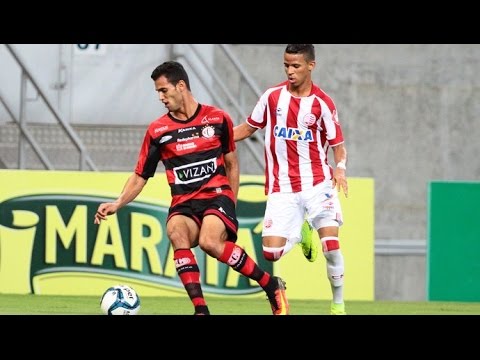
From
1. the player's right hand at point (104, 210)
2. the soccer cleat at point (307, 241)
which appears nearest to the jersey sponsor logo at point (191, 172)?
the player's right hand at point (104, 210)

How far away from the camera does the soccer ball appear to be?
9453mm

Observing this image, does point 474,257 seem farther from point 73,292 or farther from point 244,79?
point 73,292

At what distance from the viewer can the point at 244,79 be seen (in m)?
16.9

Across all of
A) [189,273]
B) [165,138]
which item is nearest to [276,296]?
[189,273]

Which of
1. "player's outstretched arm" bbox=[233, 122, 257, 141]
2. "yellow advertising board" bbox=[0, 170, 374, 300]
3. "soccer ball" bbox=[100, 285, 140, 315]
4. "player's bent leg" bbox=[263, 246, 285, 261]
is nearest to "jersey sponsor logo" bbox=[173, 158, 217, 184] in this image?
"soccer ball" bbox=[100, 285, 140, 315]

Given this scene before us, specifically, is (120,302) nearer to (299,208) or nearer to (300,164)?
(299,208)

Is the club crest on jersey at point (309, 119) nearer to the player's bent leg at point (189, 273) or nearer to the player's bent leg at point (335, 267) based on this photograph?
the player's bent leg at point (335, 267)

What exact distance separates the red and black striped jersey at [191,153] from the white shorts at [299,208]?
0.91 meters

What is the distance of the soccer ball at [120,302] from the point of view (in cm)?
945

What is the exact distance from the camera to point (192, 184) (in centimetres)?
942

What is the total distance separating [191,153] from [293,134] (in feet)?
3.96

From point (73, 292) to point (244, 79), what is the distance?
4.21 meters

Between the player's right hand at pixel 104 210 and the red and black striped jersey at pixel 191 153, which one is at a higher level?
the red and black striped jersey at pixel 191 153
